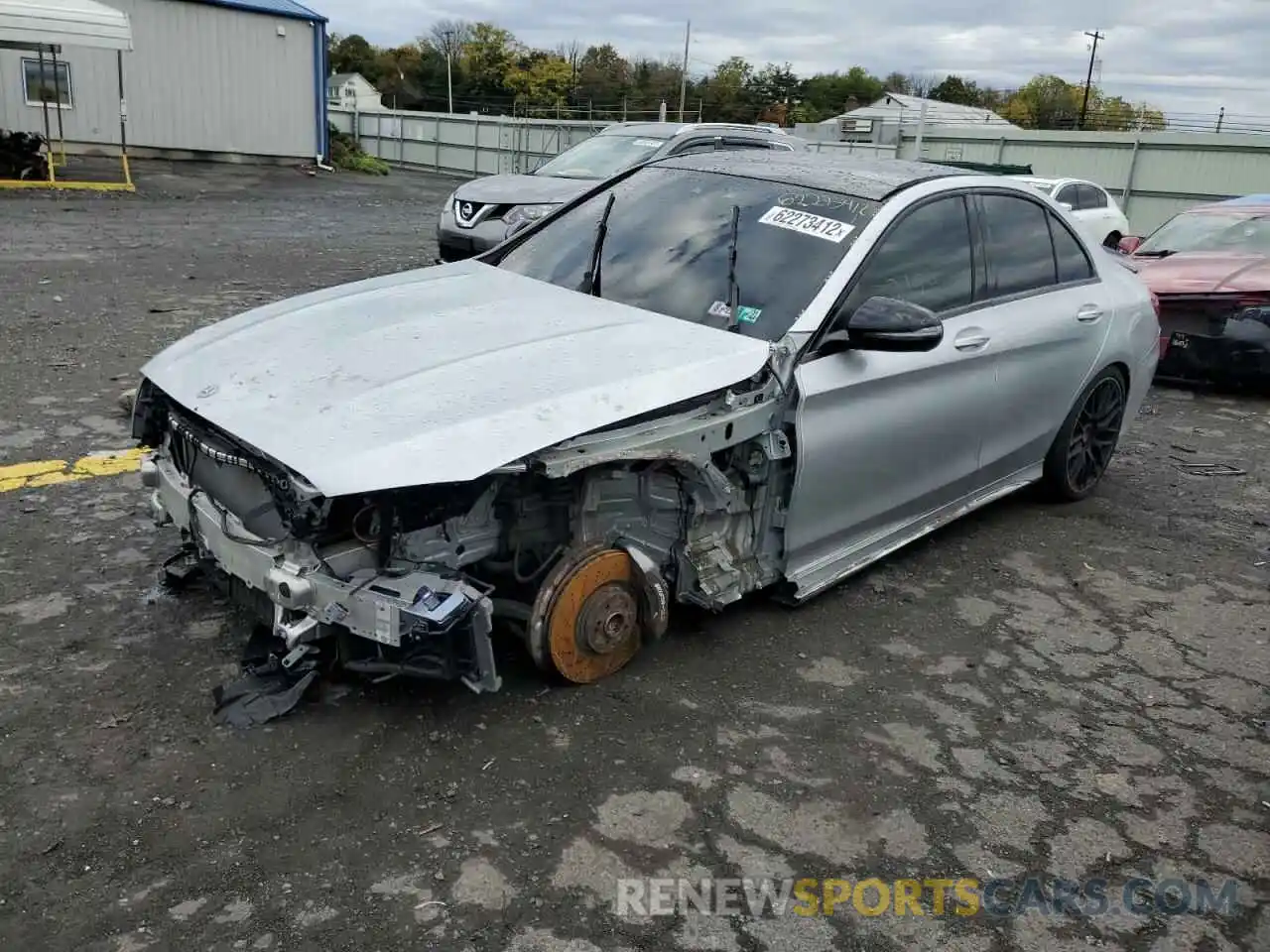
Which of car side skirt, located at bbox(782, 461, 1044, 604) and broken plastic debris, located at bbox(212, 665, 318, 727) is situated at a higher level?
A: car side skirt, located at bbox(782, 461, 1044, 604)

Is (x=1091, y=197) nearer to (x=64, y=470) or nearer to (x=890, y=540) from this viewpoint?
(x=890, y=540)

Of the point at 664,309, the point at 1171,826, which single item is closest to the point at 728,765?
the point at 1171,826

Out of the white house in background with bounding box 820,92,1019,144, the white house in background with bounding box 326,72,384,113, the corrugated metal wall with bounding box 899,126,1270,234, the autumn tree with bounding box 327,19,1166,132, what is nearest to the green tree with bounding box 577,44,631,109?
the autumn tree with bounding box 327,19,1166,132

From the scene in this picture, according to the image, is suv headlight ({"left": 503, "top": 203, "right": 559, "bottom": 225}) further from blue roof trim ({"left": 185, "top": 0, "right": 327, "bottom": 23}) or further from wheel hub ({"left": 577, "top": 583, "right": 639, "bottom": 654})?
A: blue roof trim ({"left": 185, "top": 0, "right": 327, "bottom": 23})

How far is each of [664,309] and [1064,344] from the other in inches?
87.7

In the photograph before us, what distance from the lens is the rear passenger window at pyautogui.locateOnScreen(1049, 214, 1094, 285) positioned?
16.8 ft

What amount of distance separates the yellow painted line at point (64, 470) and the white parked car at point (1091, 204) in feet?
43.0

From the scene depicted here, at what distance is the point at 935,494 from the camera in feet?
15.0

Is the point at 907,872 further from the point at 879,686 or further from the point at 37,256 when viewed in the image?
the point at 37,256

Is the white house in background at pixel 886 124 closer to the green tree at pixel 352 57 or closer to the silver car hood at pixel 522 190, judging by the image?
the silver car hood at pixel 522 190

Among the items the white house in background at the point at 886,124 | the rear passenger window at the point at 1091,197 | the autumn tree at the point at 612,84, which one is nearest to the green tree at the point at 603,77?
the autumn tree at the point at 612,84

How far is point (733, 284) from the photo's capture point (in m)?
3.96

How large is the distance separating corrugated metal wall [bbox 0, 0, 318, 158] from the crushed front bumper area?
73.9 ft

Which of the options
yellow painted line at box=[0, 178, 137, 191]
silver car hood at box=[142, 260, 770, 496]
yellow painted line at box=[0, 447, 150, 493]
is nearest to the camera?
silver car hood at box=[142, 260, 770, 496]
